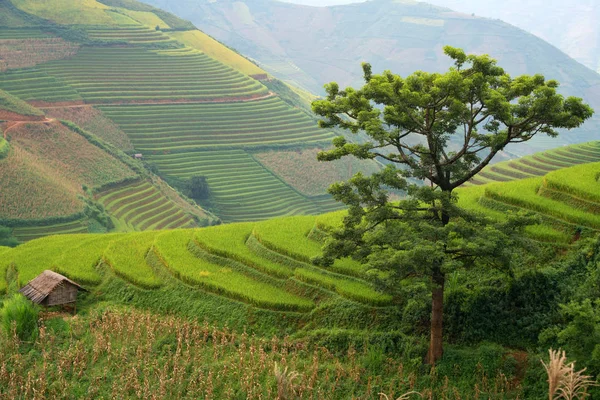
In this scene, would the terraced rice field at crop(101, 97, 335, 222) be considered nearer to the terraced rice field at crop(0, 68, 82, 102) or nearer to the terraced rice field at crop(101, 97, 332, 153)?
the terraced rice field at crop(101, 97, 332, 153)

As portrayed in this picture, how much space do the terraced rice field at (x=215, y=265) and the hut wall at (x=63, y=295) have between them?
0.92m

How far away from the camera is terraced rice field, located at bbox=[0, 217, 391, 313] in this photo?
13102mm

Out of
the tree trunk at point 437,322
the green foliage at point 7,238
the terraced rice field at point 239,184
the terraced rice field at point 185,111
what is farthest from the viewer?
the terraced rice field at point 185,111

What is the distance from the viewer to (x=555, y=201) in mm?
13898

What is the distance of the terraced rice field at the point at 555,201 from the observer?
12883 millimetres

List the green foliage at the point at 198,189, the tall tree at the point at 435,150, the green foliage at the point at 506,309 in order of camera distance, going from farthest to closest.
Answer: the green foliage at the point at 198,189 → the green foliage at the point at 506,309 → the tall tree at the point at 435,150

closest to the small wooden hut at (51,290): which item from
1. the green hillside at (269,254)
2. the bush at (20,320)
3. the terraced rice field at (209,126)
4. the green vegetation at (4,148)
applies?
the green hillside at (269,254)

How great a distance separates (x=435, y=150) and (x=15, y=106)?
142 feet

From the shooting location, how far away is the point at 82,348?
11625mm

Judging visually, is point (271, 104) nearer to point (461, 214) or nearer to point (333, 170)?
point (333, 170)

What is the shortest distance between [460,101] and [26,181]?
32.1m

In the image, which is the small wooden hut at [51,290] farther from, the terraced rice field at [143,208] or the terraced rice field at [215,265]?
the terraced rice field at [143,208]

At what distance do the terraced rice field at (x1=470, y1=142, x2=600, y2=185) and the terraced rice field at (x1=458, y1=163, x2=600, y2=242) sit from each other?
19463 millimetres

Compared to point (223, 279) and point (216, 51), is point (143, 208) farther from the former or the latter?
point (216, 51)
